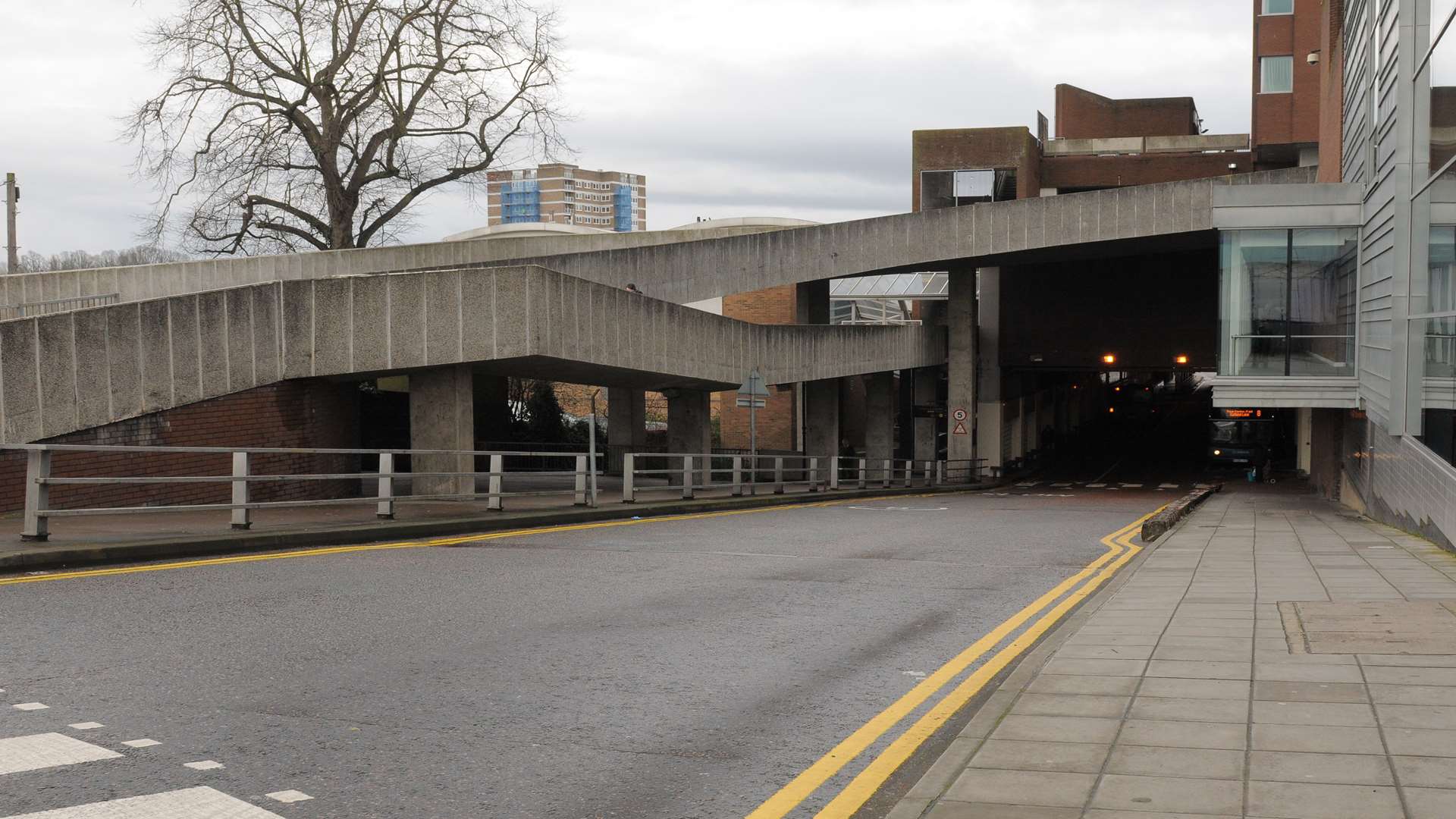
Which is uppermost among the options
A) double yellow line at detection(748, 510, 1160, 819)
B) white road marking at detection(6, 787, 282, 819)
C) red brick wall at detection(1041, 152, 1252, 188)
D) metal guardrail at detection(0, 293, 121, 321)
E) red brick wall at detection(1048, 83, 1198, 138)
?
red brick wall at detection(1048, 83, 1198, 138)

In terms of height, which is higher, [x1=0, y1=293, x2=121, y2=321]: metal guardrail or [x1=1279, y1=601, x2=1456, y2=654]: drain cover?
[x1=0, y1=293, x2=121, y2=321]: metal guardrail

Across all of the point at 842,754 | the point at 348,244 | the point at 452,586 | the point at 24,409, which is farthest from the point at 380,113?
the point at 842,754

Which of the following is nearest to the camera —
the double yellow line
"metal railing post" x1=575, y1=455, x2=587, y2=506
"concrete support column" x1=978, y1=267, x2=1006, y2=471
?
the double yellow line

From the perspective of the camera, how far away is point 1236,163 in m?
62.9

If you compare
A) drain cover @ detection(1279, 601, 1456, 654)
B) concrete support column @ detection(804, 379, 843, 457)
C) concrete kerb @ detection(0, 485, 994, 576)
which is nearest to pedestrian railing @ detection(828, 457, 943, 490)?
concrete support column @ detection(804, 379, 843, 457)

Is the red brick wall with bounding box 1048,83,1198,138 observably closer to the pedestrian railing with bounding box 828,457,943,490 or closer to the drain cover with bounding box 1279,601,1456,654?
the pedestrian railing with bounding box 828,457,943,490

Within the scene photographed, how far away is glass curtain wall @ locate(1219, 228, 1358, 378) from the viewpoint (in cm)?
2722

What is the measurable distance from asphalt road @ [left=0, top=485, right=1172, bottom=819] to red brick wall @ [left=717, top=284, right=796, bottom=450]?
48081 mm

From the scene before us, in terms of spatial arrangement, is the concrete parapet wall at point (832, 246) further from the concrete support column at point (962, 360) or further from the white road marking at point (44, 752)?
the white road marking at point (44, 752)

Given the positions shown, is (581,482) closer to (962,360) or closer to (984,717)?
(984,717)

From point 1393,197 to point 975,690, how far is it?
16.4 m

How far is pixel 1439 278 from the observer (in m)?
17.5

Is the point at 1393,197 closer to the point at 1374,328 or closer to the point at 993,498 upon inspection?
the point at 1374,328

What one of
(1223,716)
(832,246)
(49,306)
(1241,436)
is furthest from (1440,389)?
(1241,436)
